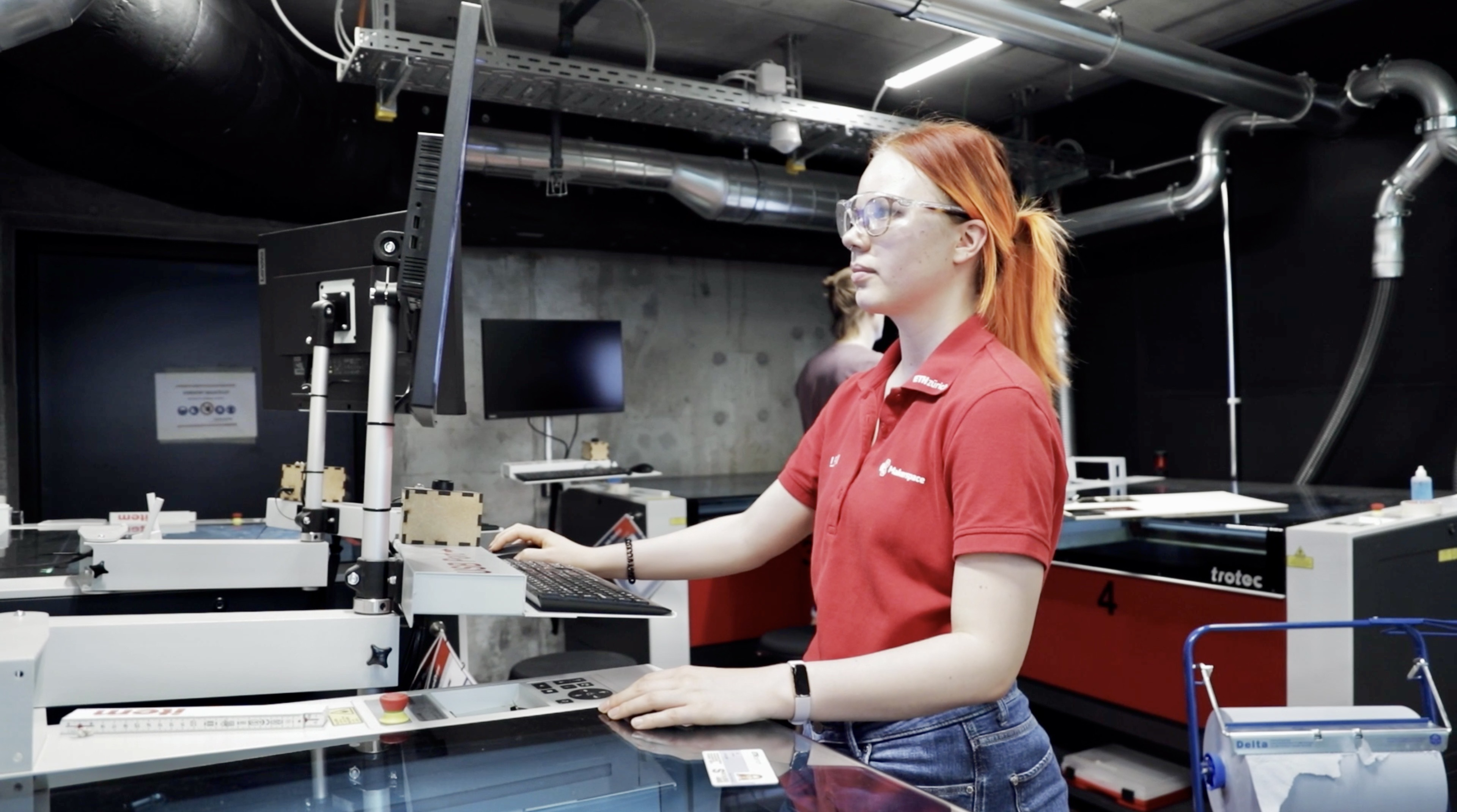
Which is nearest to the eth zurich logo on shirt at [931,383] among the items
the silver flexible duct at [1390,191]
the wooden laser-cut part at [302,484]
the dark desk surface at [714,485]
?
the wooden laser-cut part at [302,484]

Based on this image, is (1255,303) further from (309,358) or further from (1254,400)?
(309,358)

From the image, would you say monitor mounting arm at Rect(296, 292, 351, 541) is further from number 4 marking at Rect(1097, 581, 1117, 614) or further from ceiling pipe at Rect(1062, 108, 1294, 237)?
ceiling pipe at Rect(1062, 108, 1294, 237)

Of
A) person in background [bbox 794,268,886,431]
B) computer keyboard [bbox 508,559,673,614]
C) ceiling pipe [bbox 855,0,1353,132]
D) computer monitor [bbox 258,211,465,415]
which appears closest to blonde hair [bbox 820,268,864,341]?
person in background [bbox 794,268,886,431]

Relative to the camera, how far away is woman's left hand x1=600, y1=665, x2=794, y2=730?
2.88 feet

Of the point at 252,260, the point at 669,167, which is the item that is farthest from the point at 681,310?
the point at 252,260

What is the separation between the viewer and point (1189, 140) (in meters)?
4.48

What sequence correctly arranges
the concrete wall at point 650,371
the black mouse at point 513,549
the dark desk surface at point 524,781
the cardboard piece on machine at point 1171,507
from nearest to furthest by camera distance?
the dark desk surface at point 524,781
the black mouse at point 513,549
the cardboard piece on machine at point 1171,507
the concrete wall at point 650,371

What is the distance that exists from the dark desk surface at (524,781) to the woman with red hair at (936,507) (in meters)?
0.04

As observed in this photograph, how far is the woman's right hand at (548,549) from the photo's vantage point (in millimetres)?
1327

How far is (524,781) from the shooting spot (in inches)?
32.4

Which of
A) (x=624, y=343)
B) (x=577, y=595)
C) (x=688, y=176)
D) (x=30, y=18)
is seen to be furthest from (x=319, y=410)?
(x=624, y=343)

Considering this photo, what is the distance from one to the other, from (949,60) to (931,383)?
3150 millimetres

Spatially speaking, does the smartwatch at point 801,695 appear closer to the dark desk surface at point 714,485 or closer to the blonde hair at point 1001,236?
the blonde hair at point 1001,236

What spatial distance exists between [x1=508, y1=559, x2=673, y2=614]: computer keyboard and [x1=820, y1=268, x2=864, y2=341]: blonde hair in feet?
7.08
